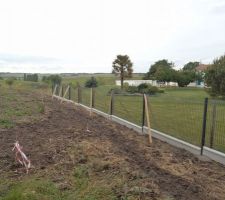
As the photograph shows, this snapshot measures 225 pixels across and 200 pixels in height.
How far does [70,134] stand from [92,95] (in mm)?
9228

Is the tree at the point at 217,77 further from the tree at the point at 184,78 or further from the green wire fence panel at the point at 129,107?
the tree at the point at 184,78

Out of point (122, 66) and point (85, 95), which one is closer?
point (85, 95)

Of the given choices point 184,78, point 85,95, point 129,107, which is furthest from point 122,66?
point 129,107

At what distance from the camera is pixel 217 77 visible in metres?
45.2

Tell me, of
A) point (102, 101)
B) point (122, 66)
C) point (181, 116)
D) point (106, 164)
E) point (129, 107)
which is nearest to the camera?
point (106, 164)

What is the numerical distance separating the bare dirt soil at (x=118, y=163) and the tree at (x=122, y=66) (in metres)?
56.9

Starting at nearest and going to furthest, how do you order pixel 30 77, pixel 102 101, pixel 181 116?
1. pixel 181 116
2. pixel 102 101
3. pixel 30 77

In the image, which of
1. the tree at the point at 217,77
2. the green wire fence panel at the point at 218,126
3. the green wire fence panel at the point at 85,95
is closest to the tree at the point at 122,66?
the tree at the point at 217,77

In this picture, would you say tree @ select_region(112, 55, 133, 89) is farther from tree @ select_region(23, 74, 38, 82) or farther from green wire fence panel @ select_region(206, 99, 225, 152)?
green wire fence panel @ select_region(206, 99, 225, 152)

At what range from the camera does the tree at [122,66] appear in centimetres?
6944

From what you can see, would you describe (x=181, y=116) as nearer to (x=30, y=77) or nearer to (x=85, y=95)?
(x=85, y=95)

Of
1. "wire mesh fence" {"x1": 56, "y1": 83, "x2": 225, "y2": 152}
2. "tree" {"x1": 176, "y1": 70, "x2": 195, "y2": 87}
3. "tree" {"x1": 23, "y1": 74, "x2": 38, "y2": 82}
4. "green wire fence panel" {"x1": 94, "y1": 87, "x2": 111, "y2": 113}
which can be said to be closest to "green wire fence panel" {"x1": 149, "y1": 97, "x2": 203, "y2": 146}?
"wire mesh fence" {"x1": 56, "y1": 83, "x2": 225, "y2": 152}

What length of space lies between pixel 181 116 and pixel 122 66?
2261 inches

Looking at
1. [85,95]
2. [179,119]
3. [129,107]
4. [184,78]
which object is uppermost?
[179,119]
